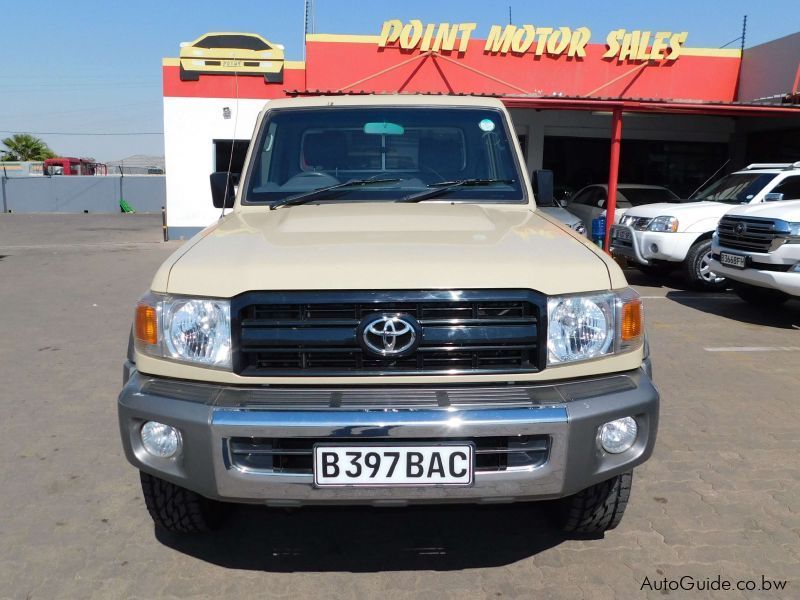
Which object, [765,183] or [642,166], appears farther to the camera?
[642,166]

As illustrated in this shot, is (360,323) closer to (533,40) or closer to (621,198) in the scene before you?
(621,198)

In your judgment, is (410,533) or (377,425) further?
(410,533)

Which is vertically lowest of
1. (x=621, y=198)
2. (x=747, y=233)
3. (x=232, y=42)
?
(x=747, y=233)

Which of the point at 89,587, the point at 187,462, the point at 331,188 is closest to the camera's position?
the point at 187,462

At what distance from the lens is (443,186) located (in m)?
3.77

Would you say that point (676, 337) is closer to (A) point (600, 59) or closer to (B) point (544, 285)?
A: (B) point (544, 285)

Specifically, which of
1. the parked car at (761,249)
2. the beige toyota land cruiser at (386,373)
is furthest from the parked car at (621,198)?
the beige toyota land cruiser at (386,373)

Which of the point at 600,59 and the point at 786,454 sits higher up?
the point at 600,59

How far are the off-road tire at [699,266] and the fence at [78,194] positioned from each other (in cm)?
3018

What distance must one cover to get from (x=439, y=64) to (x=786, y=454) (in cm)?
1434

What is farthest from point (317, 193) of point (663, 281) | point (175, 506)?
point (663, 281)

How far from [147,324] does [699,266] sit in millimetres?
8818

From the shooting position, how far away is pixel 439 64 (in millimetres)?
16922

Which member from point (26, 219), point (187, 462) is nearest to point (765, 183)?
point (187, 462)
